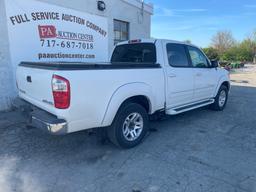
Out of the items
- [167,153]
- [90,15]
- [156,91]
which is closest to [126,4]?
[90,15]

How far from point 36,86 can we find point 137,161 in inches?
80.4

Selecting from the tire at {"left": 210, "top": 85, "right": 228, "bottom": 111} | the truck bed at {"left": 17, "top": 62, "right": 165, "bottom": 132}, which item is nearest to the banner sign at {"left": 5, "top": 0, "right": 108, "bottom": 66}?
the truck bed at {"left": 17, "top": 62, "right": 165, "bottom": 132}

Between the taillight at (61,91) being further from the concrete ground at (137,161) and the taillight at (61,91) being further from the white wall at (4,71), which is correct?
the white wall at (4,71)

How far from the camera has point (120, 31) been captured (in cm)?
972

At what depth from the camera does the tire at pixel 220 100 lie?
664 centimetres

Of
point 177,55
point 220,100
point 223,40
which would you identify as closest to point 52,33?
point 177,55

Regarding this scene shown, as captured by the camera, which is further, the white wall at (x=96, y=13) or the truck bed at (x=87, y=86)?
the white wall at (x=96, y=13)

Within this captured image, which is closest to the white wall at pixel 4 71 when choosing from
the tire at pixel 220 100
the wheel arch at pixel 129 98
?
the wheel arch at pixel 129 98

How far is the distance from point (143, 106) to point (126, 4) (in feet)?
22.0

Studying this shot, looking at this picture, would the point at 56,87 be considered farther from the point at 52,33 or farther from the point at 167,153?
Answer: the point at 52,33

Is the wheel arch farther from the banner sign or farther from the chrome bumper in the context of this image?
the banner sign

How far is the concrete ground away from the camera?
118 inches

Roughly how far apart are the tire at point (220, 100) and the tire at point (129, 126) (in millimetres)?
3281

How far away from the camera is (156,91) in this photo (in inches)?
170
